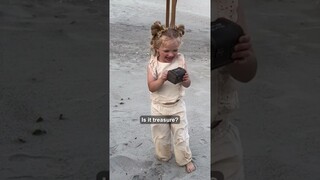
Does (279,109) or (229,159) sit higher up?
(279,109)

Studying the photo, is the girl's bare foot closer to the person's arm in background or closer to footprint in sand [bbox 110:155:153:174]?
footprint in sand [bbox 110:155:153:174]

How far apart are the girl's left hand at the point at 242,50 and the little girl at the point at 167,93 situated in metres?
0.21

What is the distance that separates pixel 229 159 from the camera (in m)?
2.27

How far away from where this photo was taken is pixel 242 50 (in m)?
2.14

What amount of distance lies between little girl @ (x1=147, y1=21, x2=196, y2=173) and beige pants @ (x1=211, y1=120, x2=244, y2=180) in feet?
0.44

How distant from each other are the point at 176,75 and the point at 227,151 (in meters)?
0.41

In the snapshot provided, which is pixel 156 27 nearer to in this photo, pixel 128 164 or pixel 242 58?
pixel 242 58
